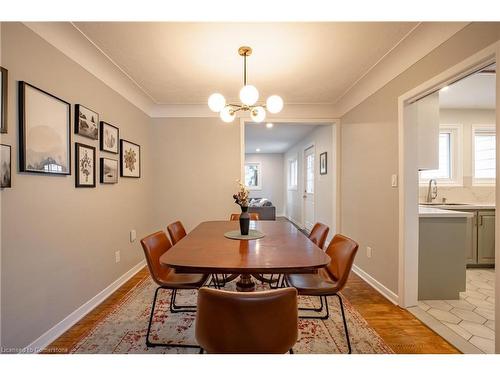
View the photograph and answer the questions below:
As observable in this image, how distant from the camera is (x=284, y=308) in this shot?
0.96m

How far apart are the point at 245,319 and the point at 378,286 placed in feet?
7.56

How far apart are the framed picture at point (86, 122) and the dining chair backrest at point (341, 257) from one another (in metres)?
2.25

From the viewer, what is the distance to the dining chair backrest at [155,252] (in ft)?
5.44

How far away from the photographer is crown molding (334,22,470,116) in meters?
1.74

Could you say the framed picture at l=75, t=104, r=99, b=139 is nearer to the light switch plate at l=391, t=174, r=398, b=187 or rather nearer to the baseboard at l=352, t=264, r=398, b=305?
the light switch plate at l=391, t=174, r=398, b=187

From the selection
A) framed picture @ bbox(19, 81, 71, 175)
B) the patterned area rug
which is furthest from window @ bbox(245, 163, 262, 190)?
framed picture @ bbox(19, 81, 71, 175)

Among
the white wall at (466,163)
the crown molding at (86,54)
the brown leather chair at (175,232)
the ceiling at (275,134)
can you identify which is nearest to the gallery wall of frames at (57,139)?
the crown molding at (86,54)

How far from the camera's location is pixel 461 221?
2312 millimetres

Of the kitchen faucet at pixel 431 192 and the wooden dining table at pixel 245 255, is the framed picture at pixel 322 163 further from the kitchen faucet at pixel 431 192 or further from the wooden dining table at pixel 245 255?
the wooden dining table at pixel 245 255

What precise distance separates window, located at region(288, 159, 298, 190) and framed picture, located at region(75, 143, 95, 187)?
6.03 metres

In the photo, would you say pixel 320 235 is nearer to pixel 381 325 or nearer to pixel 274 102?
pixel 381 325

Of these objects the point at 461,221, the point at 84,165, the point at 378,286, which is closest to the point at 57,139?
the point at 84,165
